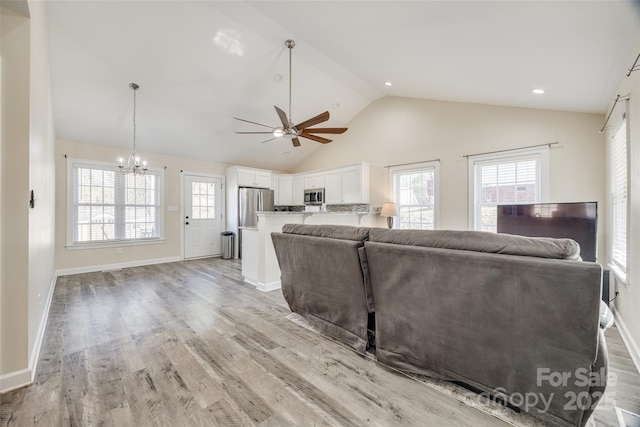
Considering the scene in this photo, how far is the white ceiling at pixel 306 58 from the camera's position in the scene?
2.16 meters

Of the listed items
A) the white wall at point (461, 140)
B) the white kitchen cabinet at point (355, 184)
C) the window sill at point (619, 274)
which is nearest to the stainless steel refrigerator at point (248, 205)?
the white wall at point (461, 140)

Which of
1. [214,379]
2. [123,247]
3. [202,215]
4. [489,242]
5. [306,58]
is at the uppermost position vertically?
[306,58]

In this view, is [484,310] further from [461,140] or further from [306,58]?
[306,58]

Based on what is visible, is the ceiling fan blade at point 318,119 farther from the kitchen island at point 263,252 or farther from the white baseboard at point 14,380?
the white baseboard at point 14,380

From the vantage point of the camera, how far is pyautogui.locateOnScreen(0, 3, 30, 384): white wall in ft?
5.59

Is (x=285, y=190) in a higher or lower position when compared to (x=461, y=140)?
lower

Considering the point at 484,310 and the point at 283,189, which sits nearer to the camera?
the point at 484,310

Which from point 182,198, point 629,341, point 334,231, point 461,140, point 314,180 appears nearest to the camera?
point 629,341

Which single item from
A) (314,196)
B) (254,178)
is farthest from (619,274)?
(254,178)

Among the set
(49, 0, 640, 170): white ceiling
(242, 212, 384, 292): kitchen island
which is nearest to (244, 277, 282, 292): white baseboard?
(242, 212, 384, 292): kitchen island

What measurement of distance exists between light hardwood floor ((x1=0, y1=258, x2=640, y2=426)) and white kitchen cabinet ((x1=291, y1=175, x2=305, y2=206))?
181 inches

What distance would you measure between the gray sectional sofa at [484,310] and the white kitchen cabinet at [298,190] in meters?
5.27

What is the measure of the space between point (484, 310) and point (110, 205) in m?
6.55

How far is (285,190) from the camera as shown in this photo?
7.70 metres
